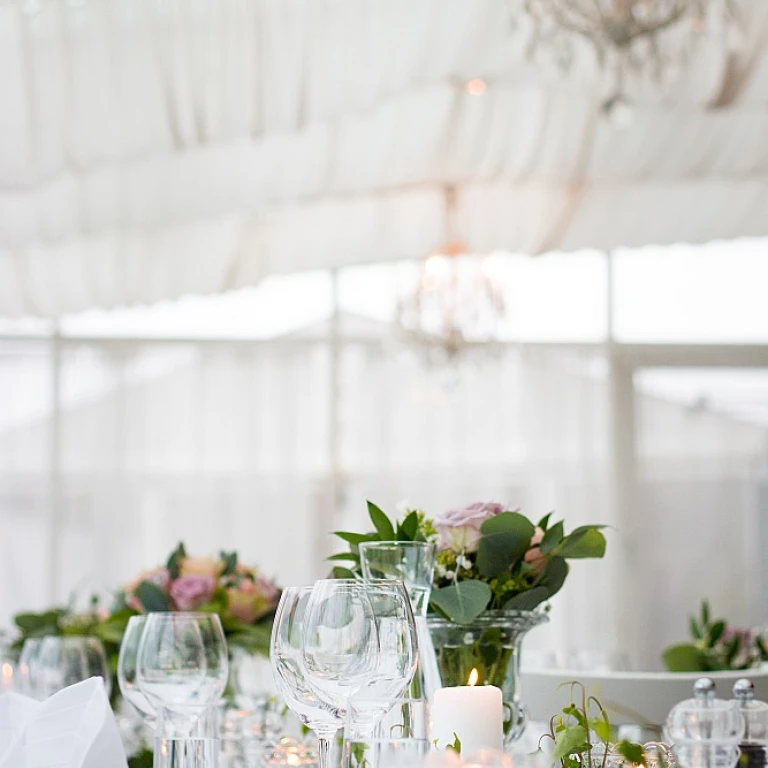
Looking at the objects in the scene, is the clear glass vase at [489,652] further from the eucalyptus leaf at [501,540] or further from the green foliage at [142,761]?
the green foliage at [142,761]

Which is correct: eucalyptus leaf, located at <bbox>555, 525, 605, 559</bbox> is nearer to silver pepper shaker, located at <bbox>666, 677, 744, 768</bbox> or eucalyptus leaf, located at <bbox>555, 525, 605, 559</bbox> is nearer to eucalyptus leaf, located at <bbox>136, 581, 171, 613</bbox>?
silver pepper shaker, located at <bbox>666, 677, 744, 768</bbox>

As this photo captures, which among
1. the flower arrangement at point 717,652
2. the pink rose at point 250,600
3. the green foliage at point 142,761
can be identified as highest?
the pink rose at point 250,600

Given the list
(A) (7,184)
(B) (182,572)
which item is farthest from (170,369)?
(B) (182,572)

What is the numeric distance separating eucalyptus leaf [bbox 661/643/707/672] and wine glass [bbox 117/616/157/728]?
108 centimetres

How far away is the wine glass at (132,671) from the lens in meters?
1.24

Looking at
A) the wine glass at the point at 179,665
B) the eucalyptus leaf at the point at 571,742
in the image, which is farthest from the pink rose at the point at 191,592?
the eucalyptus leaf at the point at 571,742

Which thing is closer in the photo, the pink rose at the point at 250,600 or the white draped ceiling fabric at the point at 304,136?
the pink rose at the point at 250,600

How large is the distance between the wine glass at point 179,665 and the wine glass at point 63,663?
48cm

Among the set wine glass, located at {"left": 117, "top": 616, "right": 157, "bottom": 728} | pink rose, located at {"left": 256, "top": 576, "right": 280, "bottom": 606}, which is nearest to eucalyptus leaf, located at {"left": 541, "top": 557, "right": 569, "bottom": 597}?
wine glass, located at {"left": 117, "top": 616, "right": 157, "bottom": 728}

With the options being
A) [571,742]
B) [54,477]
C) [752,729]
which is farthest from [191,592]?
[54,477]

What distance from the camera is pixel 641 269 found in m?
6.76

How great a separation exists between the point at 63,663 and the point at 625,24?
202cm

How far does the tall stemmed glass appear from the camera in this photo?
43.9 inches

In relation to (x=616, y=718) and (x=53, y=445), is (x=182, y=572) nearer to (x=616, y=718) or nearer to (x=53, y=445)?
(x=616, y=718)
